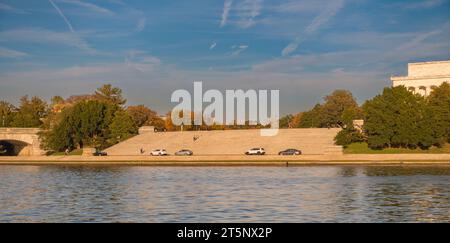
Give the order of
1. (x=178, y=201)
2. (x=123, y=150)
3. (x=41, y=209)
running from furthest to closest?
(x=123, y=150), (x=178, y=201), (x=41, y=209)

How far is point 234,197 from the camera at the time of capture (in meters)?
37.6

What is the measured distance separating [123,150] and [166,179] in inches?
1777

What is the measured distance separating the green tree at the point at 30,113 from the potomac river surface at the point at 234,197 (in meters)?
73.0

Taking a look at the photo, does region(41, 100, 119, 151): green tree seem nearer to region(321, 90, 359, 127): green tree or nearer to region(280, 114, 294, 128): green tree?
region(321, 90, 359, 127): green tree

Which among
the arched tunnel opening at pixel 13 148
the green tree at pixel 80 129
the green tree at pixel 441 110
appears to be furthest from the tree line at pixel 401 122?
the arched tunnel opening at pixel 13 148

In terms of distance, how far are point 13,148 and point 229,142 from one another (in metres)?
43.5

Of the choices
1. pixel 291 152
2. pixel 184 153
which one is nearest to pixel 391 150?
pixel 291 152

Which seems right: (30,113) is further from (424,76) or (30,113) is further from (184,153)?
(424,76)

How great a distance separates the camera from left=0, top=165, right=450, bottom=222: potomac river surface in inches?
1187

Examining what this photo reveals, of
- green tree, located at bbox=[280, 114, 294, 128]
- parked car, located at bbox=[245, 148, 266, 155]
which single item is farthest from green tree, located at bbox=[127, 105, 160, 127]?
parked car, located at bbox=[245, 148, 266, 155]

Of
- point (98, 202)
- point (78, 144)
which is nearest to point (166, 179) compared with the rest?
point (98, 202)

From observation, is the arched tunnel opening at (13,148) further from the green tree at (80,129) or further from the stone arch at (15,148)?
the green tree at (80,129)
